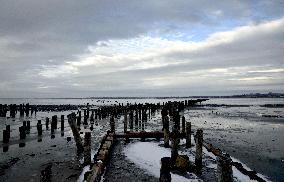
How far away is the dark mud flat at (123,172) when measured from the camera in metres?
10.3

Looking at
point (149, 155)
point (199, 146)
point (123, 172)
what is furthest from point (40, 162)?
point (199, 146)

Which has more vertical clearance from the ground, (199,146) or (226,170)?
(226,170)

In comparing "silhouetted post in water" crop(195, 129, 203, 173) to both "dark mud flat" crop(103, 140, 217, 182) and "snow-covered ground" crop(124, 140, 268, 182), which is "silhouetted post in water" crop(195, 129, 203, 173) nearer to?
"dark mud flat" crop(103, 140, 217, 182)

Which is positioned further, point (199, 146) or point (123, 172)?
point (199, 146)

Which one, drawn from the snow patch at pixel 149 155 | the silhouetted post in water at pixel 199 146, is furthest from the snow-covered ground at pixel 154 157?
the silhouetted post in water at pixel 199 146

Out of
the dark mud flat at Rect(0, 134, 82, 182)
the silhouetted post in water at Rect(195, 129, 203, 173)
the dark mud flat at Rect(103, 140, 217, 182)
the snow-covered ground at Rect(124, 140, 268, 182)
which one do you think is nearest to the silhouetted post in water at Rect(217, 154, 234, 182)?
the snow-covered ground at Rect(124, 140, 268, 182)

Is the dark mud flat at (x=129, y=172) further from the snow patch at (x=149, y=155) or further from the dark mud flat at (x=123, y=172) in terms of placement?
the snow patch at (x=149, y=155)

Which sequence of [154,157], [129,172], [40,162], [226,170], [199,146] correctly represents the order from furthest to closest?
[40,162], [154,157], [199,146], [129,172], [226,170]

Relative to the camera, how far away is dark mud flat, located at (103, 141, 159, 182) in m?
10.3

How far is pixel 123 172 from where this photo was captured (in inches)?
440

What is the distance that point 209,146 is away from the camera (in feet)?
47.7

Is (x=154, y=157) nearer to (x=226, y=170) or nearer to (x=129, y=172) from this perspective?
(x=129, y=172)

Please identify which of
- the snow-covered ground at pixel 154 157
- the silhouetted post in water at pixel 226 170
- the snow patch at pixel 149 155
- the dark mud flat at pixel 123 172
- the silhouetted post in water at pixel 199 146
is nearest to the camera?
the silhouetted post in water at pixel 226 170

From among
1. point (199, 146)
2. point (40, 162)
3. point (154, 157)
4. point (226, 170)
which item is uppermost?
point (226, 170)
